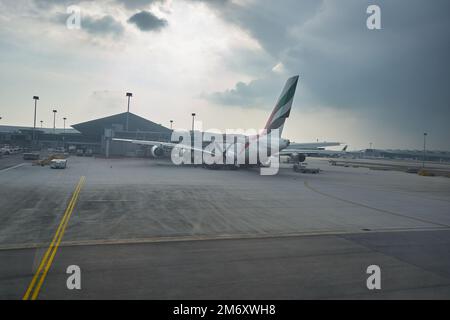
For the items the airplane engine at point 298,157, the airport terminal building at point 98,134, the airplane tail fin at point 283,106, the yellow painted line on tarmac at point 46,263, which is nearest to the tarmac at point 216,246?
the yellow painted line on tarmac at point 46,263

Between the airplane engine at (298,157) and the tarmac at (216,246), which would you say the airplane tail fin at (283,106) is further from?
the tarmac at (216,246)

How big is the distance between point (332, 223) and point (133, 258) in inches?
473

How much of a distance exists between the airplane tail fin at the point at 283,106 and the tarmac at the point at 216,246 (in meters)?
16.4

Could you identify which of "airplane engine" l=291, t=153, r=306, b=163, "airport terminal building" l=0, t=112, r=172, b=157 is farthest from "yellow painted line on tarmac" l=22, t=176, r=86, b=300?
"airport terminal building" l=0, t=112, r=172, b=157

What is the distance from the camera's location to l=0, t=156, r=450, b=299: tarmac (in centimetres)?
948

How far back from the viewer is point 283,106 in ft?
131

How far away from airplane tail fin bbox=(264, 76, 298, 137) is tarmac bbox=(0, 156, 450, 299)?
16409 millimetres

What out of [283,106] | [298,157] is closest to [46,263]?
[283,106]

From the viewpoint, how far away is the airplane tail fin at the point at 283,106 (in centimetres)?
3922

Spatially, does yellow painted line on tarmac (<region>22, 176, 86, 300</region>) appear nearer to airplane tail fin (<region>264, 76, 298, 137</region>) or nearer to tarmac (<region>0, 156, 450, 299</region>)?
tarmac (<region>0, 156, 450, 299</region>)

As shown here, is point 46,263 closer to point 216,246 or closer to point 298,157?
point 216,246

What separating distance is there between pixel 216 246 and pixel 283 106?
29687mm

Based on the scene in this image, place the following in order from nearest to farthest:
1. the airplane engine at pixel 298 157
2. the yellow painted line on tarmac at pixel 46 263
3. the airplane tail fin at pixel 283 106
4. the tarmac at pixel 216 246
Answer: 1. the yellow painted line on tarmac at pixel 46 263
2. the tarmac at pixel 216 246
3. the airplane tail fin at pixel 283 106
4. the airplane engine at pixel 298 157
